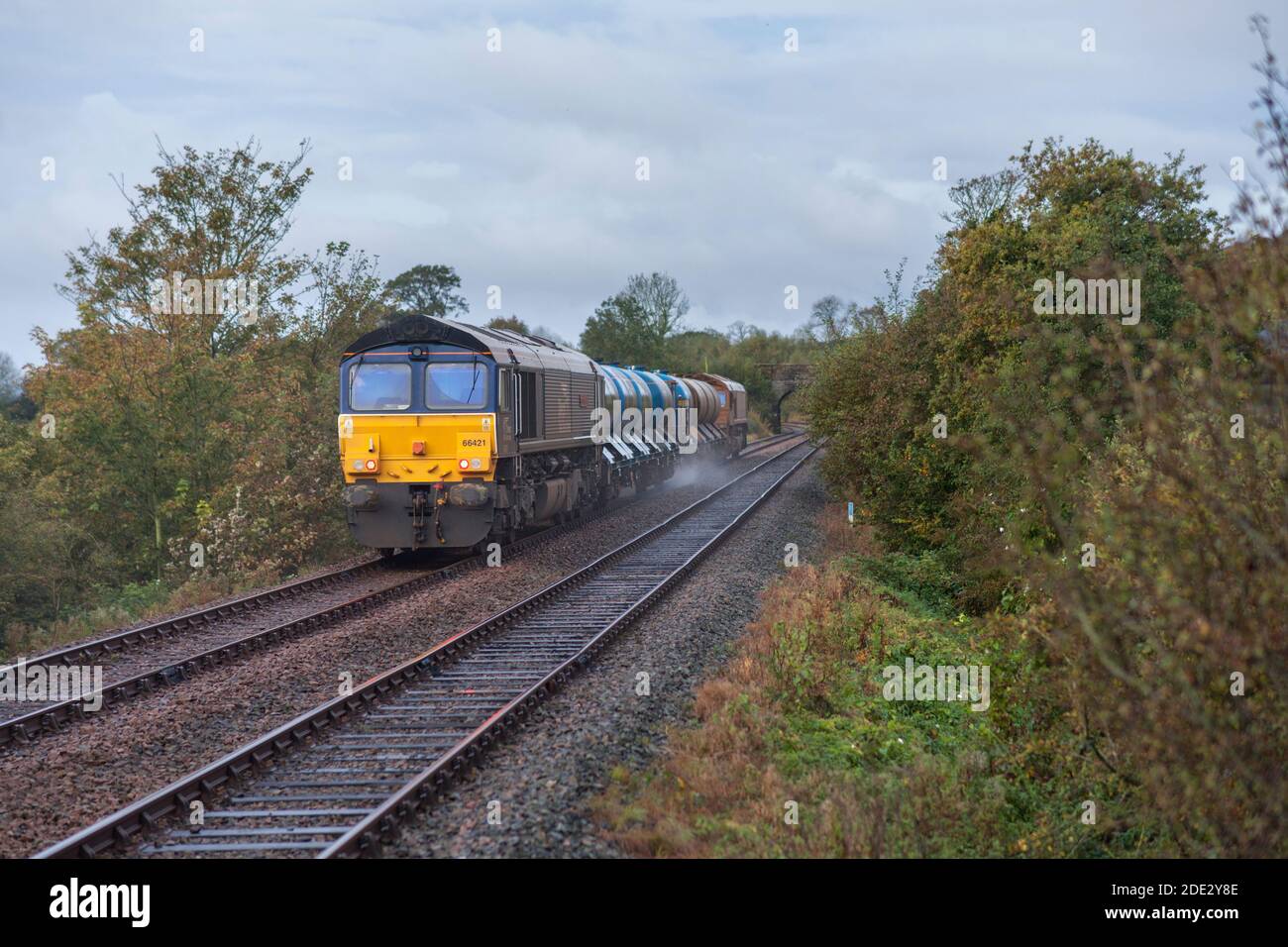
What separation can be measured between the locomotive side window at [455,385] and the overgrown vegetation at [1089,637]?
5.60 m

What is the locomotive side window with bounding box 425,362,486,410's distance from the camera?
1723cm

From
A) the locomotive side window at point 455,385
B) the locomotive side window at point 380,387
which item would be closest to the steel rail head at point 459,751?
the locomotive side window at point 455,385

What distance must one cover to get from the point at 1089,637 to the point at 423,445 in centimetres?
1327

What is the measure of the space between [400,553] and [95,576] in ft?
37.9

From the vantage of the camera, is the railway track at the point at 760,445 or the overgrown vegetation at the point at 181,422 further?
the railway track at the point at 760,445

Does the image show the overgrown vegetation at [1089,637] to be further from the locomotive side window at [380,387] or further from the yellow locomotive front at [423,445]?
the locomotive side window at [380,387]

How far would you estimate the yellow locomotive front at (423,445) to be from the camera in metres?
17.1

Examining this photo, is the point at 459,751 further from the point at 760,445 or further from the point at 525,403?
the point at 760,445

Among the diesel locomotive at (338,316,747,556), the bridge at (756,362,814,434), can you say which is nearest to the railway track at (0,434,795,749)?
the diesel locomotive at (338,316,747,556)

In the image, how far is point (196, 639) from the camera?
40.8 feet

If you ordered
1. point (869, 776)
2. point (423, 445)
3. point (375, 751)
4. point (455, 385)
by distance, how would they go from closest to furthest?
point (869, 776) < point (375, 751) < point (423, 445) < point (455, 385)

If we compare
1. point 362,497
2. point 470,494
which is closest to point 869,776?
point 470,494
